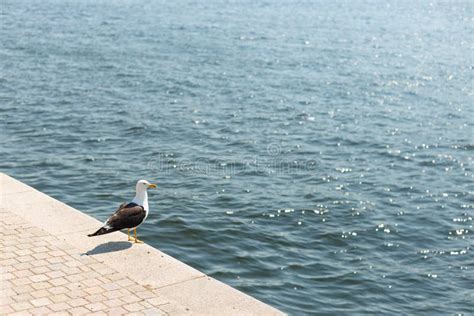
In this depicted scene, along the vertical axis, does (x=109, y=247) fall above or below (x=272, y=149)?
above

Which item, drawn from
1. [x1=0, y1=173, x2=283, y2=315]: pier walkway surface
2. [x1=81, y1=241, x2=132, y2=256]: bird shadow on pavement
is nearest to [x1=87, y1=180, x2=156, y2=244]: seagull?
[x1=81, y1=241, x2=132, y2=256]: bird shadow on pavement

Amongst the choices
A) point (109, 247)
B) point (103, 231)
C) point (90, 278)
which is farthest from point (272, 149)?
point (90, 278)

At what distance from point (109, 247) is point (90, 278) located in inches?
57.1

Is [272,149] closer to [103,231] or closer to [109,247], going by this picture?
[109,247]

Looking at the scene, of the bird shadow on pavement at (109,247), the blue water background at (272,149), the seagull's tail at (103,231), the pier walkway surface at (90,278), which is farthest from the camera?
the blue water background at (272,149)

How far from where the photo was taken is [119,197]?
61.2 ft

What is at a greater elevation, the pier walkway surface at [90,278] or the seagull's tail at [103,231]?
the seagull's tail at [103,231]

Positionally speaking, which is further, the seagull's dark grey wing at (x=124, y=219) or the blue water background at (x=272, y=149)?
the blue water background at (x=272, y=149)

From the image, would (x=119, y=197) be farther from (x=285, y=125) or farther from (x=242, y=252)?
(x=285, y=125)

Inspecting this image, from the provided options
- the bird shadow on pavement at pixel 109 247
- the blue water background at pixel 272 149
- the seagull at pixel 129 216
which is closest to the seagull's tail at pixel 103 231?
the seagull at pixel 129 216

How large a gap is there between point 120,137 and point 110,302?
538 inches

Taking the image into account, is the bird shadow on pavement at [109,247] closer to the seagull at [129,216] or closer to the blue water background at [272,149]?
the seagull at [129,216]

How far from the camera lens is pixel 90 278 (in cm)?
1161

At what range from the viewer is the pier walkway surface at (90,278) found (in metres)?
10.8
